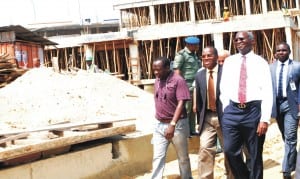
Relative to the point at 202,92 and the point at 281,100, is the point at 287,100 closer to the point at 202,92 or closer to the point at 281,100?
the point at 281,100

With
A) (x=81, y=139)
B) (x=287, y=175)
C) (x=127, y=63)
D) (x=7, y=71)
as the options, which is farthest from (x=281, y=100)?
(x=127, y=63)

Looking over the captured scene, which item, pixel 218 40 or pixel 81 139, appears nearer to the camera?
pixel 81 139

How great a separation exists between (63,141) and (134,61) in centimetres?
1628

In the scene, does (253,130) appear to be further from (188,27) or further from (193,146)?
(188,27)

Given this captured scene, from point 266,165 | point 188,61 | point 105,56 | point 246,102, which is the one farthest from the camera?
point 105,56

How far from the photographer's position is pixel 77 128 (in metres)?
6.99

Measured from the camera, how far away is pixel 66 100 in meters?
10.4

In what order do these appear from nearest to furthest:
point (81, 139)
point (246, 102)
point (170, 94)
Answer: point (246, 102) → point (170, 94) → point (81, 139)

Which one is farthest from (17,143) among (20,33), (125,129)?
(20,33)

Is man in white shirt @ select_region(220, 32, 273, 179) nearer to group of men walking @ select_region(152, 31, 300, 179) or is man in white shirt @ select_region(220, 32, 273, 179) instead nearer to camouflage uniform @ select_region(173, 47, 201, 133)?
group of men walking @ select_region(152, 31, 300, 179)

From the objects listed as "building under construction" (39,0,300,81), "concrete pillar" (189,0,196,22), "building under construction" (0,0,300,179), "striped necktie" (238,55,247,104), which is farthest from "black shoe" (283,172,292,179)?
→ "concrete pillar" (189,0,196,22)

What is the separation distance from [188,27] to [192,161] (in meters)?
14.3

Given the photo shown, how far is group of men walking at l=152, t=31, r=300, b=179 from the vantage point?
469 cm

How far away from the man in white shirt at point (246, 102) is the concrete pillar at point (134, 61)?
1734 cm
